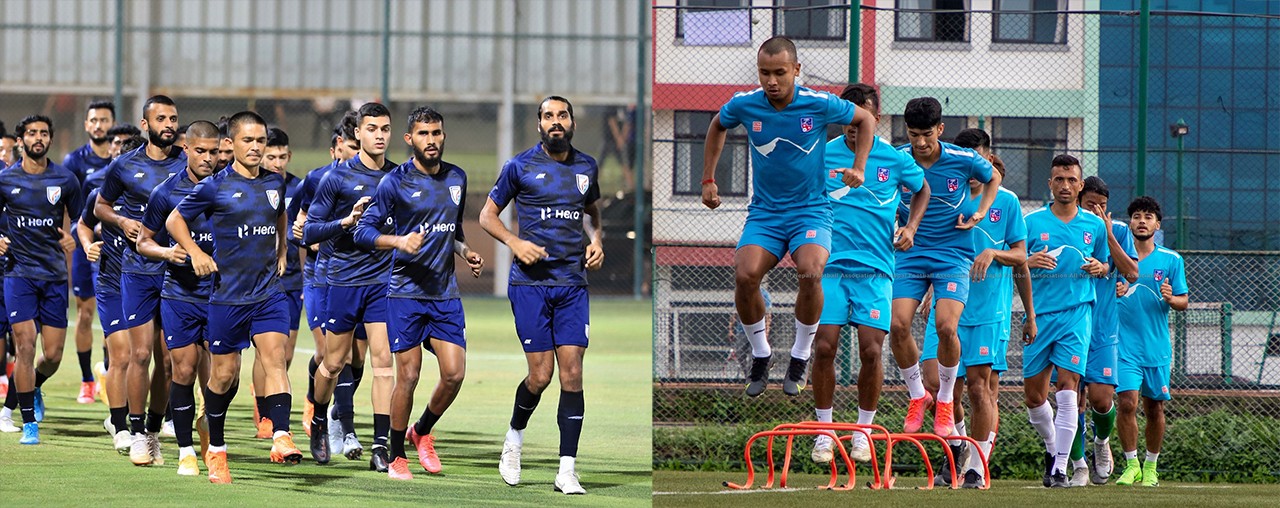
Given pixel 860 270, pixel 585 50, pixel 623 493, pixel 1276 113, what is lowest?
pixel 623 493

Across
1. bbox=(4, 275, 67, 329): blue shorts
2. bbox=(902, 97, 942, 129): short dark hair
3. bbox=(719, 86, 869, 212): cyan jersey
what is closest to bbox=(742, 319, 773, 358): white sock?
bbox=(719, 86, 869, 212): cyan jersey

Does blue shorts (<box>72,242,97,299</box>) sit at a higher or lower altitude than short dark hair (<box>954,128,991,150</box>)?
lower

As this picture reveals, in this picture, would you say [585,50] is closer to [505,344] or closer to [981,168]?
[505,344]

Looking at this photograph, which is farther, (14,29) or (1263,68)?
(14,29)

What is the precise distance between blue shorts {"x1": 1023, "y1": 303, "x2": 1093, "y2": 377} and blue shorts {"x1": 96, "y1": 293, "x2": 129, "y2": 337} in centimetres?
493

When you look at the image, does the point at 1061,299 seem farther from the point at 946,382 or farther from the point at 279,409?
the point at 279,409

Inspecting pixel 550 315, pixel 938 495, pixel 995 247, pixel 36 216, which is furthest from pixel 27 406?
pixel 995 247

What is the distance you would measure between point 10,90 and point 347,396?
18.1 meters

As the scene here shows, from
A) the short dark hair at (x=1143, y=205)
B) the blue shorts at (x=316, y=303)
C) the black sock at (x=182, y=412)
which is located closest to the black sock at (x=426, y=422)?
the blue shorts at (x=316, y=303)

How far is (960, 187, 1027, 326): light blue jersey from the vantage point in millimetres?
9352

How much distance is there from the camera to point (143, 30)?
25156mm

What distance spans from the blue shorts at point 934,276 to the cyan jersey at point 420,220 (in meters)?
2.24

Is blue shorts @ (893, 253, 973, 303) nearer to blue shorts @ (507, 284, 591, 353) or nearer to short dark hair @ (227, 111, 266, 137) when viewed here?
blue shorts @ (507, 284, 591, 353)

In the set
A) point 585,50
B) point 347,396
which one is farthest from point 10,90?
point 347,396
